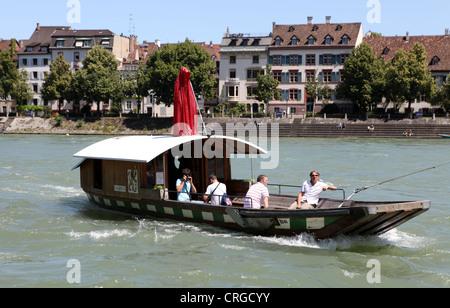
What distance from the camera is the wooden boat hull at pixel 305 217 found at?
13.2 m

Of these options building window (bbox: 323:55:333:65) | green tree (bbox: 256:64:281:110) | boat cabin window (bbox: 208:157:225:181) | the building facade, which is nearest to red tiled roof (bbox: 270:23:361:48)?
the building facade

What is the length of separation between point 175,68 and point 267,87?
13.1 m

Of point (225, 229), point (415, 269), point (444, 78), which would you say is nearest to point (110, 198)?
point (225, 229)

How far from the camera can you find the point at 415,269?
13039 mm

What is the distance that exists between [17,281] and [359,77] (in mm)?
66612

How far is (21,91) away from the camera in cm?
8875

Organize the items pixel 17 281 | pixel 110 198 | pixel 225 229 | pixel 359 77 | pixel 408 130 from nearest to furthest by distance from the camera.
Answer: pixel 17 281
pixel 225 229
pixel 110 198
pixel 408 130
pixel 359 77

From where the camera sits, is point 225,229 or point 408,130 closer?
point 225,229

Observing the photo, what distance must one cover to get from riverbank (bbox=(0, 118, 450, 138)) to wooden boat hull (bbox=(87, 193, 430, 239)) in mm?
51190

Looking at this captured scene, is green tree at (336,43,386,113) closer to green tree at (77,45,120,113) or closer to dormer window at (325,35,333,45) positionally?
dormer window at (325,35,333,45)

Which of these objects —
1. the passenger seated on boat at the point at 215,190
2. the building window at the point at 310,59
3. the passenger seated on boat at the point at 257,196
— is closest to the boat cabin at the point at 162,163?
the passenger seated on boat at the point at 215,190

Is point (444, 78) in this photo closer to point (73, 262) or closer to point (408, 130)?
point (408, 130)

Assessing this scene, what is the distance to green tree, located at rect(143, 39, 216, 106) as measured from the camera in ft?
254

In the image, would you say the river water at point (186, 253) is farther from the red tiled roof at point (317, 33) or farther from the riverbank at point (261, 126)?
the red tiled roof at point (317, 33)
